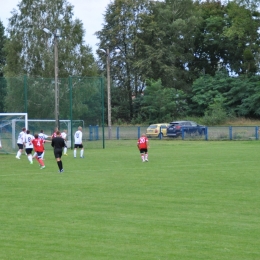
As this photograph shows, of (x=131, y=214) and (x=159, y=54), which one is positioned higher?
(x=159, y=54)

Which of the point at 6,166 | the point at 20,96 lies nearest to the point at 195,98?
the point at 20,96

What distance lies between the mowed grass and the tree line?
48.5 m

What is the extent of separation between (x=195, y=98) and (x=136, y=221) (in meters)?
65.7

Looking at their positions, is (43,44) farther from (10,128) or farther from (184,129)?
(10,128)

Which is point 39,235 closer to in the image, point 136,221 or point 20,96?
point 136,221

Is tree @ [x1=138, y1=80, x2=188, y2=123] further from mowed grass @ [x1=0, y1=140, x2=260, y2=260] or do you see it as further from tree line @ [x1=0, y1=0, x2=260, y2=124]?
mowed grass @ [x1=0, y1=140, x2=260, y2=260]

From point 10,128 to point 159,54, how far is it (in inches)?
1795

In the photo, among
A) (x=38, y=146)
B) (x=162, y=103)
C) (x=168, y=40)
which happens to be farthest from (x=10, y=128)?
(x=168, y=40)

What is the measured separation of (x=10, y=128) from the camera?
1543 inches

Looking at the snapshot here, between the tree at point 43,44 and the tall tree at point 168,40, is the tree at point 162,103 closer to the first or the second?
the tall tree at point 168,40

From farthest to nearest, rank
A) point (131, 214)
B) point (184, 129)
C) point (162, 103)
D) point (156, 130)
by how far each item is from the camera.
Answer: point (162, 103) → point (156, 130) → point (184, 129) → point (131, 214)

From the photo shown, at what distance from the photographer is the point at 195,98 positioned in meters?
77.7

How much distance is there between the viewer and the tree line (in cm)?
7175

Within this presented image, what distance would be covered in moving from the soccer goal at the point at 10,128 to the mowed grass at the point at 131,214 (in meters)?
14.4
